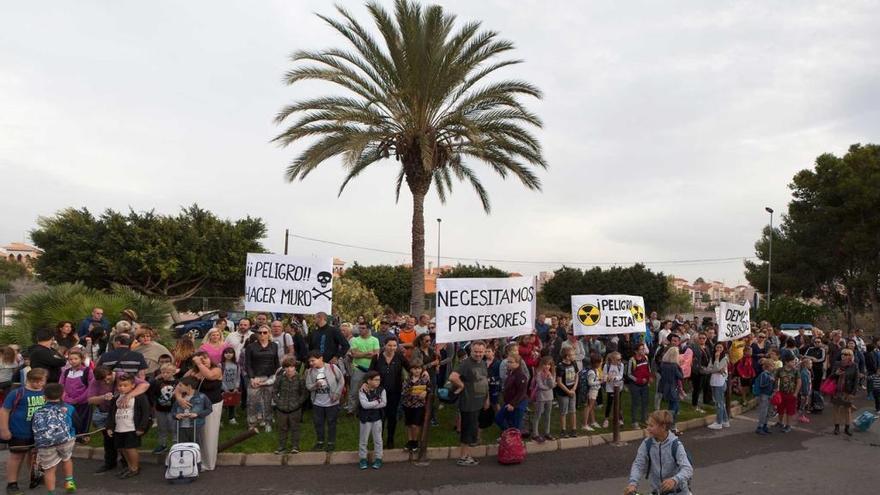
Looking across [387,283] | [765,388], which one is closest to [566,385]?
[765,388]

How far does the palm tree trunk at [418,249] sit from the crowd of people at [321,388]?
18.6ft

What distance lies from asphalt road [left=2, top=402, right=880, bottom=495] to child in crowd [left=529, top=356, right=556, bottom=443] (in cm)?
53

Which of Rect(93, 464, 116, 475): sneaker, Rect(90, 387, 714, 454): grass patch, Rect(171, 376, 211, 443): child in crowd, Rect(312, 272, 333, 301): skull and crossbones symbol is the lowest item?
Rect(93, 464, 116, 475): sneaker

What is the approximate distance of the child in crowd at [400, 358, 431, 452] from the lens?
915 cm

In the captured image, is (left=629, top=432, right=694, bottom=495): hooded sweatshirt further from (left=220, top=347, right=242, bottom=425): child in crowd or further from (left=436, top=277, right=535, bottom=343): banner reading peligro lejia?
(left=220, top=347, right=242, bottom=425): child in crowd

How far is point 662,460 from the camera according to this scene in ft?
17.4

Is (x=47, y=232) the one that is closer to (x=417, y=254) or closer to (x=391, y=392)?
(x=417, y=254)

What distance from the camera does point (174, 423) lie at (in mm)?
8445

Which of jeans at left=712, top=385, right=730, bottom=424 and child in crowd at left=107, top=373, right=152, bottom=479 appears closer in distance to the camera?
child in crowd at left=107, top=373, right=152, bottom=479

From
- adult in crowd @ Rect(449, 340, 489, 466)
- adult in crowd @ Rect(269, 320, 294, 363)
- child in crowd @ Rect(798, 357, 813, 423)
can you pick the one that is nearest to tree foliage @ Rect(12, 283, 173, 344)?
adult in crowd @ Rect(269, 320, 294, 363)

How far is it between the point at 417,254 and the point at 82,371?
11.2 meters

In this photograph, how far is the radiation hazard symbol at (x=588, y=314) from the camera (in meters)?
11.4

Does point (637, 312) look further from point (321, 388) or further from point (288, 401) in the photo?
point (288, 401)

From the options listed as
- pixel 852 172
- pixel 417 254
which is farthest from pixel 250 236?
pixel 852 172
